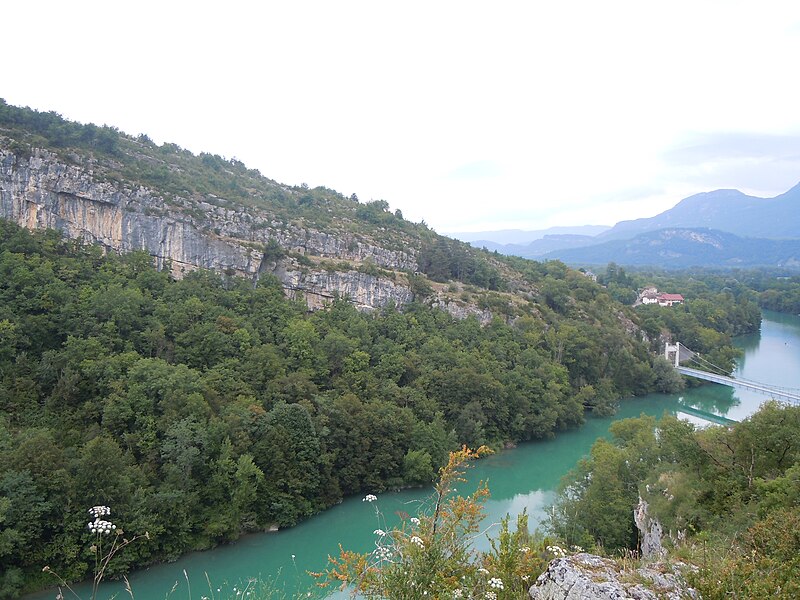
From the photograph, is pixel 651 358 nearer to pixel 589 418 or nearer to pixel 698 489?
pixel 589 418

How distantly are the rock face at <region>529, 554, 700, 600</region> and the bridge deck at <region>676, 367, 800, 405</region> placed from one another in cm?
2346

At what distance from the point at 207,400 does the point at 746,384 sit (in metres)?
24.0

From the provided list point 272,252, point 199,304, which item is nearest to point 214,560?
point 199,304

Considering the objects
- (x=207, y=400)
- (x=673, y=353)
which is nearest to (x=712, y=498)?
(x=207, y=400)

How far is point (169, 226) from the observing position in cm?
2169

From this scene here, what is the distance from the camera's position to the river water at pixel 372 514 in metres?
10.6

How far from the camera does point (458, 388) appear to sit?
18969mm

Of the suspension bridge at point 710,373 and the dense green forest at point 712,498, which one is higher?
the dense green forest at point 712,498

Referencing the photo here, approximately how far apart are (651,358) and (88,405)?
2519cm

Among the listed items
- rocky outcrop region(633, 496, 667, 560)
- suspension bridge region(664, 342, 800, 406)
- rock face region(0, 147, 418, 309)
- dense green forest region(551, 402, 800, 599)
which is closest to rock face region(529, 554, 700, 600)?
dense green forest region(551, 402, 800, 599)

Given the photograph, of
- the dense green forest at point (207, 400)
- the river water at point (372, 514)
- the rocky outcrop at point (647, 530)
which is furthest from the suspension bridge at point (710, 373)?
the rocky outcrop at point (647, 530)

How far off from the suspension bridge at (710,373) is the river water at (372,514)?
91 cm

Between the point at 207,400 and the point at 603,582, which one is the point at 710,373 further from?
the point at 603,582

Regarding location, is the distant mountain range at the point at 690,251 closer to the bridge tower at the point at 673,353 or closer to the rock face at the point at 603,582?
the bridge tower at the point at 673,353
